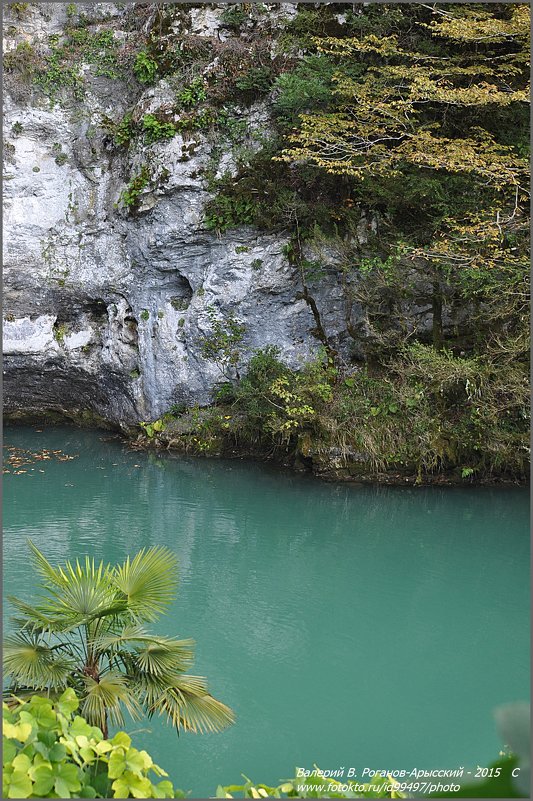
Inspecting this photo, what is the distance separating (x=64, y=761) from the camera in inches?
100

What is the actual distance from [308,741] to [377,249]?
833cm

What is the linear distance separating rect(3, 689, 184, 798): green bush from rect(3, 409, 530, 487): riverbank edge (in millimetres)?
8519

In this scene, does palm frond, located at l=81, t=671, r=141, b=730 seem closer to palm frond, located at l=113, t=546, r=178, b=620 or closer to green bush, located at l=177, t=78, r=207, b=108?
palm frond, located at l=113, t=546, r=178, b=620

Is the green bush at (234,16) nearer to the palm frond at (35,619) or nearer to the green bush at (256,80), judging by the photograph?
the green bush at (256,80)

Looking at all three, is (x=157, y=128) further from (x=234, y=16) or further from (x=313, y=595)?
(x=313, y=595)

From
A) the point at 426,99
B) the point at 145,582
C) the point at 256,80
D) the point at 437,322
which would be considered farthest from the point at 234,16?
the point at 145,582

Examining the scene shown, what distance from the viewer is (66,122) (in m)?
13.5

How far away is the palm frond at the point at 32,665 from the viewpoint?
3381mm

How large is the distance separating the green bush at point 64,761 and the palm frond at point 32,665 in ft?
2.12

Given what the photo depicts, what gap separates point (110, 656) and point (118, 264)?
412 inches

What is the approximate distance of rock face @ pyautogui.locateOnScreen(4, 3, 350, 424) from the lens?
484 inches

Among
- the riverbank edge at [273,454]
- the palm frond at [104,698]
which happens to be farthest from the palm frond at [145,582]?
the riverbank edge at [273,454]

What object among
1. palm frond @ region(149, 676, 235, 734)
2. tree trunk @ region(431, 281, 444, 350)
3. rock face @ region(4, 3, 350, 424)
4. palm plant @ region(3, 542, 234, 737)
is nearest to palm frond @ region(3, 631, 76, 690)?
palm plant @ region(3, 542, 234, 737)

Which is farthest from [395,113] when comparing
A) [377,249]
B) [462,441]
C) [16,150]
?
[16,150]
